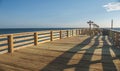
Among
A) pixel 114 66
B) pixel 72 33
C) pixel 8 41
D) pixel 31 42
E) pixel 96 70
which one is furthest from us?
pixel 72 33

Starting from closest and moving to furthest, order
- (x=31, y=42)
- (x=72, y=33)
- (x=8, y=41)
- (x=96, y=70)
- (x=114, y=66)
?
1. (x=96, y=70)
2. (x=114, y=66)
3. (x=8, y=41)
4. (x=31, y=42)
5. (x=72, y=33)

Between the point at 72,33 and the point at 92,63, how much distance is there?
1461cm

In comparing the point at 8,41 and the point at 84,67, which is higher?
the point at 8,41

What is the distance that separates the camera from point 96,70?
4.94m

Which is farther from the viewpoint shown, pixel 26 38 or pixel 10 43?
pixel 26 38

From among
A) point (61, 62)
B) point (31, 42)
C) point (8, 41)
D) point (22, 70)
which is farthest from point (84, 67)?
point (31, 42)

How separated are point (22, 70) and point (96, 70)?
7.16 feet

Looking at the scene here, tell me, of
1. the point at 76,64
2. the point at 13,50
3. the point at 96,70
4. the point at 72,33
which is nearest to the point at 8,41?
the point at 13,50

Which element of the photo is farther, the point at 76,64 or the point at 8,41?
the point at 8,41

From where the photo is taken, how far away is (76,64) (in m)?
5.59

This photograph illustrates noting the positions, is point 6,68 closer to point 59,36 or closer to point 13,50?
point 13,50

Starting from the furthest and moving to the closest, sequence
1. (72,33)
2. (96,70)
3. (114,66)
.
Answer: (72,33)
(114,66)
(96,70)

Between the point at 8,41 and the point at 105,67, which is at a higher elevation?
the point at 8,41

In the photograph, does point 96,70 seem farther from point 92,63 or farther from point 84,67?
point 92,63
